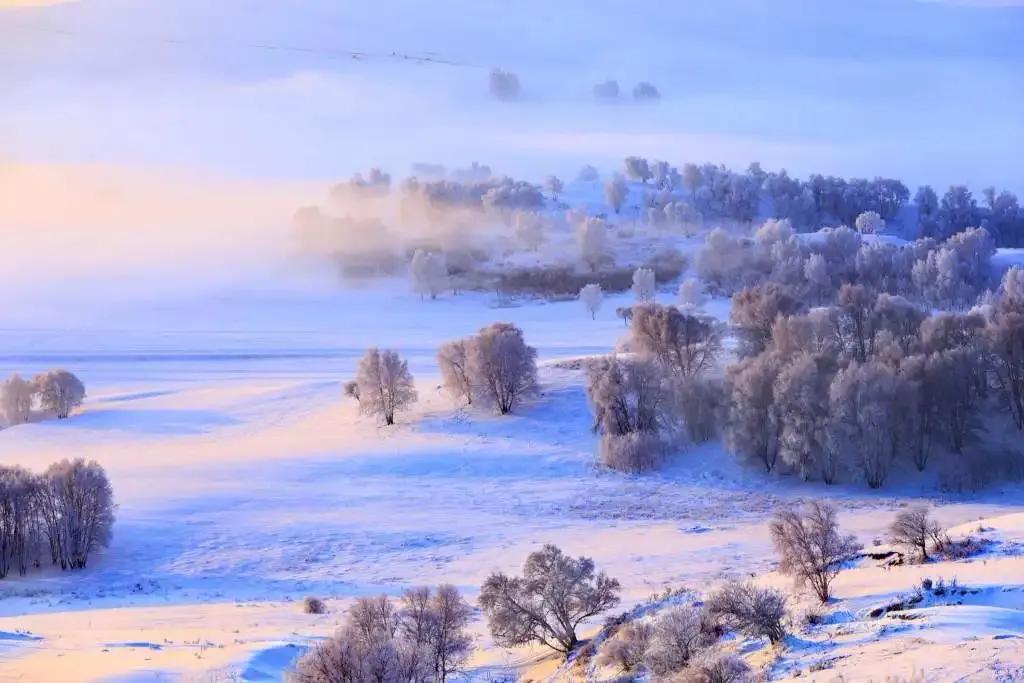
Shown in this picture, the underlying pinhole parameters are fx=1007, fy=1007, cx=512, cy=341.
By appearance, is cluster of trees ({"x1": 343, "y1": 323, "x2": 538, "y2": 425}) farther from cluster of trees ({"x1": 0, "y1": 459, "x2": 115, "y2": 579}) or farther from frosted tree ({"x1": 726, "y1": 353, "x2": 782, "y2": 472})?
cluster of trees ({"x1": 0, "y1": 459, "x2": 115, "y2": 579})

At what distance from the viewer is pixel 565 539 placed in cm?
3566

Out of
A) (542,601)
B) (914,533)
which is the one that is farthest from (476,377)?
(914,533)

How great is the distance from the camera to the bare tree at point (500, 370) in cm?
5297

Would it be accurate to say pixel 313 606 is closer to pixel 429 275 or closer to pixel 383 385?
pixel 383 385

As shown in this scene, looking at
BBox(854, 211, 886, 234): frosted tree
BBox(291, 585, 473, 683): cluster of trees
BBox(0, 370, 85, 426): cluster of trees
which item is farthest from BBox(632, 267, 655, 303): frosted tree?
BBox(291, 585, 473, 683): cluster of trees

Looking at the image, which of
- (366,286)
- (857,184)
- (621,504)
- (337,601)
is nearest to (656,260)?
(366,286)

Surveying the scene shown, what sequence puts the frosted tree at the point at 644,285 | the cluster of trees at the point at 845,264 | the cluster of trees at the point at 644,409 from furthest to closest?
the frosted tree at the point at 644,285 < the cluster of trees at the point at 845,264 < the cluster of trees at the point at 644,409

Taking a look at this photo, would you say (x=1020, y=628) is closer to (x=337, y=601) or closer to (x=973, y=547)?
(x=973, y=547)

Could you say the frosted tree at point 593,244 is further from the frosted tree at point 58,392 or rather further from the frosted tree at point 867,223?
the frosted tree at point 58,392

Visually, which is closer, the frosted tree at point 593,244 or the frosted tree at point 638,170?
the frosted tree at point 593,244

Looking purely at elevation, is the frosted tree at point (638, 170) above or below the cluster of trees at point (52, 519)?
above

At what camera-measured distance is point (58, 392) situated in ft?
201

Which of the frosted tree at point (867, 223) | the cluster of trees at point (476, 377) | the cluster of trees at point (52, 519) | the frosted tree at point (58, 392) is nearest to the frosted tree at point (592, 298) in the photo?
the cluster of trees at point (476, 377)

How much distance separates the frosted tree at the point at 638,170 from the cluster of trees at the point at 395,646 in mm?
174395
